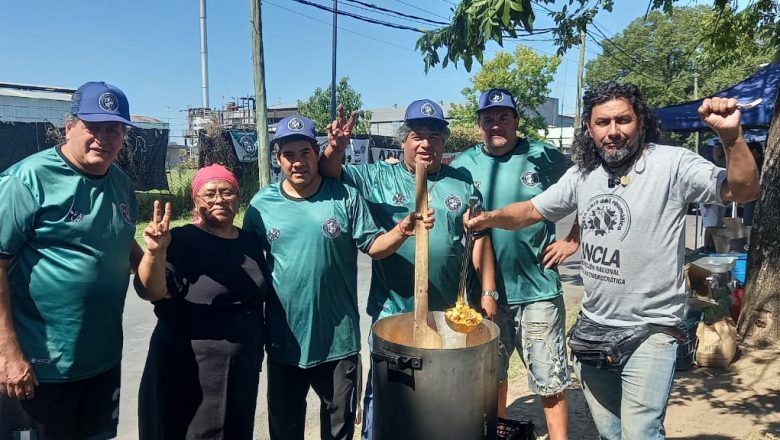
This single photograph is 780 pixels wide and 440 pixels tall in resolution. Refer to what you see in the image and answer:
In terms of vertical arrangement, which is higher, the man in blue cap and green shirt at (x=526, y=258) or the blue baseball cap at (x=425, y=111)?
the blue baseball cap at (x=425, y=111)

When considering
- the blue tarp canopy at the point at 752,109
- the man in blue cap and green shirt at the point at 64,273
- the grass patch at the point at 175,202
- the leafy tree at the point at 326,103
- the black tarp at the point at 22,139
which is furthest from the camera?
the leafy tree at the point at 326,103

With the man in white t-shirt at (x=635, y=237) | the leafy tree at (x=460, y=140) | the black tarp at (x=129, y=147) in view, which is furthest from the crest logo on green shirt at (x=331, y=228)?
the leafy tree at (x=460, y=140)

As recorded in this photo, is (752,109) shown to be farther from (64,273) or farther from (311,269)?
(64,273)

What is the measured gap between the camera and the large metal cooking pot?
7.34ft

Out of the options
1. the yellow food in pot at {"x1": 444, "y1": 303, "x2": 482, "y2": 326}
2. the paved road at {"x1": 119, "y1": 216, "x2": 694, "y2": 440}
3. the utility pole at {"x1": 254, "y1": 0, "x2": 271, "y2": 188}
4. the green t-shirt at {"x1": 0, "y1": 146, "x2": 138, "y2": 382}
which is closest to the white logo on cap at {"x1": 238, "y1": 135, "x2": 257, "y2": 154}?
the utility pole at {"x1": 254, "y1": 0, "x2": 271, "y2": 188}

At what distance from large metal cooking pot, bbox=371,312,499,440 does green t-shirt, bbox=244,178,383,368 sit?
443mm

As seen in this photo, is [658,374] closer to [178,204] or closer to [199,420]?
[199,420]

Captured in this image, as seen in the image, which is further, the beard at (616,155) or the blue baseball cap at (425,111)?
the blue baseball cap at (425,111)

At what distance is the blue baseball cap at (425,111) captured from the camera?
9.75 feet

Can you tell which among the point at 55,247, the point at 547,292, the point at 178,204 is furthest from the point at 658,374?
the point at 178,204

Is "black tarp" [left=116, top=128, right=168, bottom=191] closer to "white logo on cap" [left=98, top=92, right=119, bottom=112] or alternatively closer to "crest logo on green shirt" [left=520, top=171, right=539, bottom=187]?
"white logo on cap" [left=98, top=92, right=119, bottom=112]

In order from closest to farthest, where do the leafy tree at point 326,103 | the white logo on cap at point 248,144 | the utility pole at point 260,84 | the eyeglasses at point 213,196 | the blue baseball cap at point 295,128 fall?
the eyeglasses at point 213,196 < the blue baseball cap at point 295,128 < the utility pole at point 260,84 < the white logo on cap at point 248,144 < the leafy tree at point 326,103

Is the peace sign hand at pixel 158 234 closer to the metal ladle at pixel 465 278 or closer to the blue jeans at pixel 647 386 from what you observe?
the metal ladle at pixel 465 278

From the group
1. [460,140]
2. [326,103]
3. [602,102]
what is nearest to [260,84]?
[602,102]
